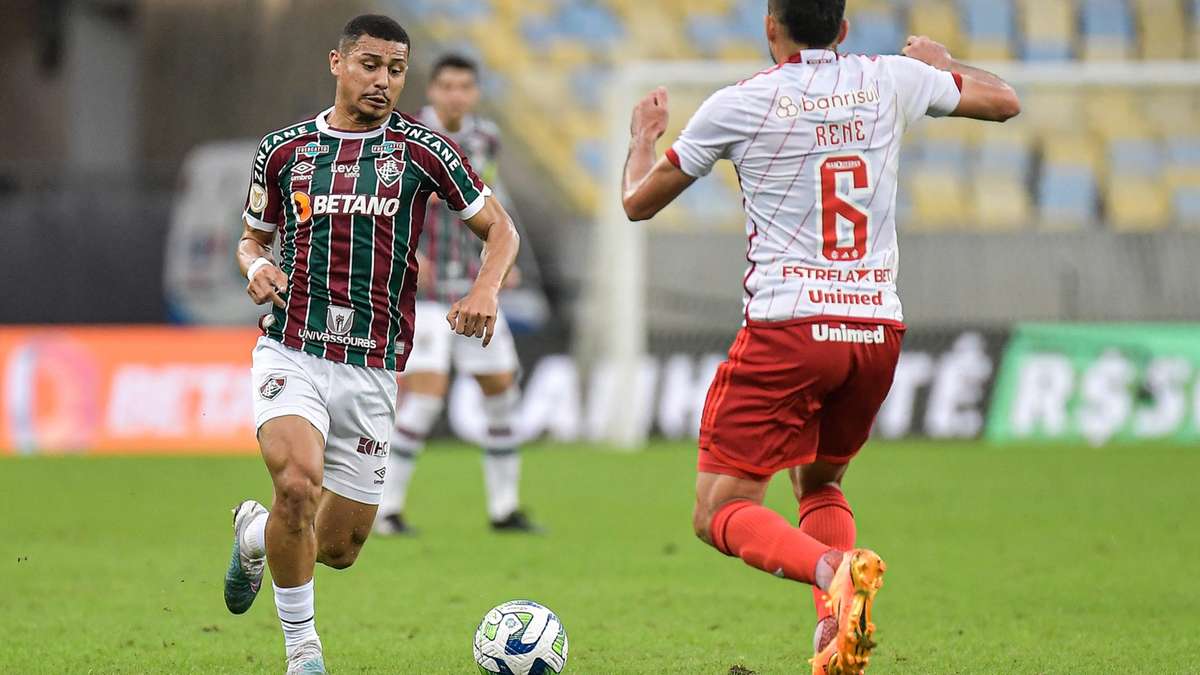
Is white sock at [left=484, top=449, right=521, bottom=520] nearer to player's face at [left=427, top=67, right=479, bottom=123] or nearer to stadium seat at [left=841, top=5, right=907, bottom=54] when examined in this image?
player's face at [left=427, top=67, right=479, bottom=123]

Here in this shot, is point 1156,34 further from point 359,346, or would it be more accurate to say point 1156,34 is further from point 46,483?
point 359,346

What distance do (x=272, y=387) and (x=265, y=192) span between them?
0.65 meters

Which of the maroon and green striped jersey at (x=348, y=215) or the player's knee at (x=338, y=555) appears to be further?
the player's knee at (x=338, y=555)

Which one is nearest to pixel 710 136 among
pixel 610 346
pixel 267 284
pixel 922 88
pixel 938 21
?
pixel 922 88

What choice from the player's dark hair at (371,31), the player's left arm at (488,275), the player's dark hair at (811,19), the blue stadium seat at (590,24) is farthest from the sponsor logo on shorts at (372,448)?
the blue stadium seat at (590,24)

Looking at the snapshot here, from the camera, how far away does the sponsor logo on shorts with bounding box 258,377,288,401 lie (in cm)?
526

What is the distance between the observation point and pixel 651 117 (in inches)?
206

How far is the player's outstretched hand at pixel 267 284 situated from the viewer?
17.0 ft

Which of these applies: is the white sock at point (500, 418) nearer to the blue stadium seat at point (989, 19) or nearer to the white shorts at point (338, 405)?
the white shorts at point (338, 405)

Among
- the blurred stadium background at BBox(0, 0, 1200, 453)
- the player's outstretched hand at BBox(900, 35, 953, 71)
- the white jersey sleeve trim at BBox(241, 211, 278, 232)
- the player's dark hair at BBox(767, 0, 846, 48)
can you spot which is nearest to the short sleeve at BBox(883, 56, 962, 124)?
the player's outstretched hand at BBox(900, 35, 953, 71)

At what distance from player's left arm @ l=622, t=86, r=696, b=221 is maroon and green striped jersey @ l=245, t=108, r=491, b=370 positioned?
0.58m

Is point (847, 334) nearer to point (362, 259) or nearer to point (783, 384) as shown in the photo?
point (783, 384)

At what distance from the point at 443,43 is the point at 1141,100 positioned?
29.7 ft

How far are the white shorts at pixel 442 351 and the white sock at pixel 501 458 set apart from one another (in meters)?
0.17
